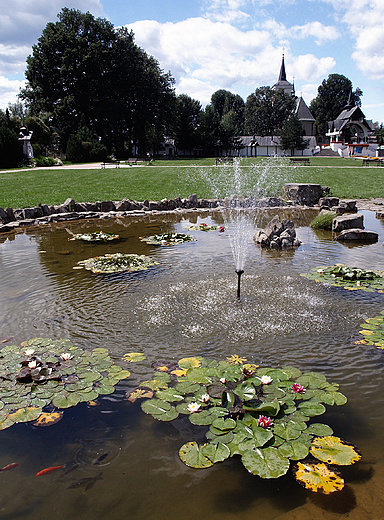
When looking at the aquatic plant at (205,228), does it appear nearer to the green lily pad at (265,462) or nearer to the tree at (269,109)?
the green lily pad at (265,462)

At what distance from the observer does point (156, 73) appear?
57594mm

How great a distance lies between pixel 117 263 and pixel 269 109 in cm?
7942

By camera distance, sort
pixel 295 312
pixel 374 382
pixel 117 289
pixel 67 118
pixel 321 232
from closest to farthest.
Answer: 1. pixel 374 382
2. pixel 295 312
3. pixel 117 289
4. pixel 321 232
5. pixel 67 118

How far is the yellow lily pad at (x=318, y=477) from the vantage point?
8.97 feet

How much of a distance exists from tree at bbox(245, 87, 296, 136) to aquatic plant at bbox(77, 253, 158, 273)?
7510 cm

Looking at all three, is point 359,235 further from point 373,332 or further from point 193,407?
point 193,407

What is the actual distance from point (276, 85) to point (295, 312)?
338ft

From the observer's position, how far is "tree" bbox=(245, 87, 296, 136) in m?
78.2

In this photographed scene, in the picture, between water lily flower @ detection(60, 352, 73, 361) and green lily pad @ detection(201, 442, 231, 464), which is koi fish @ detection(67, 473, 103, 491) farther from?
water lily flower @ detection(60, 352, 73, 361)

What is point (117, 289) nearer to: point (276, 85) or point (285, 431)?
point (285, 431)

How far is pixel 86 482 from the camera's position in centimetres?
284

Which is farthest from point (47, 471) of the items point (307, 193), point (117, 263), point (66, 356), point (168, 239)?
point (307, 193)

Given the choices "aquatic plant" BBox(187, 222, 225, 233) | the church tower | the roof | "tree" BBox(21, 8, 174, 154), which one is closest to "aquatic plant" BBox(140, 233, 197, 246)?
"aquatic plant" BBox(187, 222, 225, 233)

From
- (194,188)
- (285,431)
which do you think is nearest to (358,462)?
(285,431)
